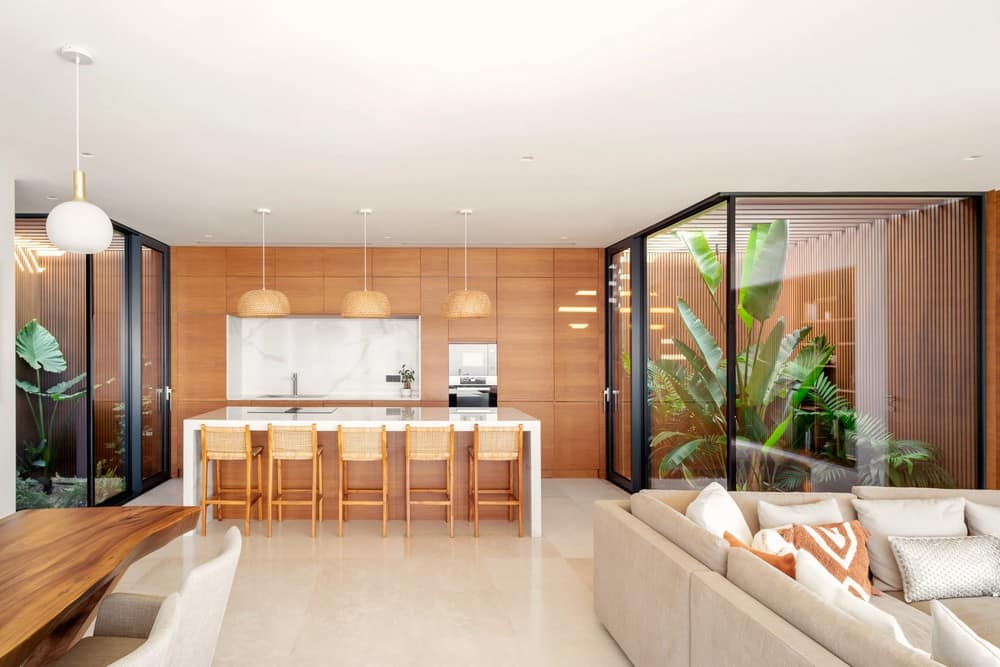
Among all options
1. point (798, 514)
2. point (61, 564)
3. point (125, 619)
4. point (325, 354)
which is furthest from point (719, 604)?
point (325, 354)

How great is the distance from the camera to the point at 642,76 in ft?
9.05

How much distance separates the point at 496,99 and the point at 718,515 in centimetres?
206

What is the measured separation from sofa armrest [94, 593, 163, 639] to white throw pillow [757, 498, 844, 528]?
2.57m

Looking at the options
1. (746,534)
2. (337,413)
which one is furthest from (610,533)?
(337,413)

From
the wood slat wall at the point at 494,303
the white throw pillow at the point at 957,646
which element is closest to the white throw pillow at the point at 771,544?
the white throw pillow at the point at 957,646

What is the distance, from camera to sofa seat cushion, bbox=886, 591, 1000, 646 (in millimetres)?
2537

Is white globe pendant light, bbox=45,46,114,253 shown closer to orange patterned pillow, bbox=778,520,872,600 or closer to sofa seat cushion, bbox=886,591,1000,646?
orange patterned pillow, bbox=778,520,872,600

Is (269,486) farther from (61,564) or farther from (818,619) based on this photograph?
(818,619)

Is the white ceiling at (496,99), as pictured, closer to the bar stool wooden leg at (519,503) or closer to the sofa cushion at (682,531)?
the sofa cushion at (682,531)

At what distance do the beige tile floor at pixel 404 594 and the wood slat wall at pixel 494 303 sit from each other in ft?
6.54

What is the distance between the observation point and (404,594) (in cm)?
389

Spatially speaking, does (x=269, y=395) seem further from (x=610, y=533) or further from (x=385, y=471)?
(x=610, y=533)

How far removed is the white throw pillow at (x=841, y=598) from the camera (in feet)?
5.64

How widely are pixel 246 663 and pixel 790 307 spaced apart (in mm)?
3962
